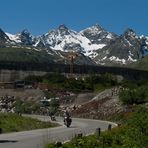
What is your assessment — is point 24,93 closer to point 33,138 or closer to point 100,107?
point 100,107

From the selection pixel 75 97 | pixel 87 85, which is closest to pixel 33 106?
pixel 75 97

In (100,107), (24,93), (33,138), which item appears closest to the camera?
(33,138)

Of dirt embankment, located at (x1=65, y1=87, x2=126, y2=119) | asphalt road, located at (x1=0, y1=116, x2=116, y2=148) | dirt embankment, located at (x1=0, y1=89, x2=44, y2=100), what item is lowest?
asphalt road, located at (x1=0, y1=116, x2=116, y2=148)

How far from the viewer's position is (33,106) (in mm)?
100312

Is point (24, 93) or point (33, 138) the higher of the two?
point (24, 93)

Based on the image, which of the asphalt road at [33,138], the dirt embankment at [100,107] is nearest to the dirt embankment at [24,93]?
the dirt embankment at [100,107]

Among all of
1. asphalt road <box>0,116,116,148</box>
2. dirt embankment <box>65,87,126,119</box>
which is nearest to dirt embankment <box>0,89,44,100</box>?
dirt embankment <box>65,87,126,119</box>

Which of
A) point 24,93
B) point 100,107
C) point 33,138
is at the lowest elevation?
point 33,138

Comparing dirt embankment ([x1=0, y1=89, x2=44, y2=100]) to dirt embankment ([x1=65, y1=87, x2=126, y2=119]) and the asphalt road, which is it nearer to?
dirt embankment ([x1=65, y1=87, x2=126, y2=119])

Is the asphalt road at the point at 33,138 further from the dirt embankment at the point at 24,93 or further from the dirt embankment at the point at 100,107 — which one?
the dirt embankment at the point at 24,93

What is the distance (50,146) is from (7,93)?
10932 centimetres

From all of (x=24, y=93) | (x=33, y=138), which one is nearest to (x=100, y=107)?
(x=24, y=93)

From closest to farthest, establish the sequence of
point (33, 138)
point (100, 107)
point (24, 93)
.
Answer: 1. point (33, 138)
2. point (100, 107)
3. point (24, 93)

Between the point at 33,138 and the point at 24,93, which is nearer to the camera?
the point at 33,138
